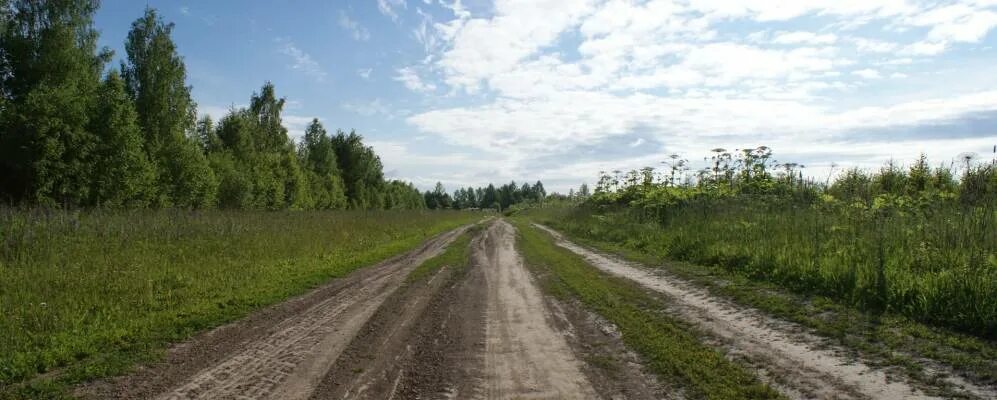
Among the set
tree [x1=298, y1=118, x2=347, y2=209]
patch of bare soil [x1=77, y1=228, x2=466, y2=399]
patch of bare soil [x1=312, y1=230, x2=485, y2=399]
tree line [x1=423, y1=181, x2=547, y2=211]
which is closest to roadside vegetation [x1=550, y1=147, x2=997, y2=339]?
patch of bare soil [x1=312, y1=230, x2=485, y2=399]

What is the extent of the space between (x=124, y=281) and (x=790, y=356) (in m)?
10.3

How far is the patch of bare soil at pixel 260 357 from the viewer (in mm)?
4570

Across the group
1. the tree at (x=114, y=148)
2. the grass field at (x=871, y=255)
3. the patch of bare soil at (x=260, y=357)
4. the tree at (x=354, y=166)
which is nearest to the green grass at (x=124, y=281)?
the patch of bare soil at (x=260, y=357)

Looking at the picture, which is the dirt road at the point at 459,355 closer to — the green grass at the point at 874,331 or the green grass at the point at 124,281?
the green grass at the point at 874,331

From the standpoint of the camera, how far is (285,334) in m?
6.53

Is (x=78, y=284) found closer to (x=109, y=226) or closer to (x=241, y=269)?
(x=241, y=269)

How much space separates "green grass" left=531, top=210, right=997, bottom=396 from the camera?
187 inches

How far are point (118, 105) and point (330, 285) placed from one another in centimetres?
1299

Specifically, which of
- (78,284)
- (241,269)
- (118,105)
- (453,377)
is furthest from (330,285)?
(118,105)

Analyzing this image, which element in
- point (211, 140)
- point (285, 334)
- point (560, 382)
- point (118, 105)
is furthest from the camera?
point (211, 140)

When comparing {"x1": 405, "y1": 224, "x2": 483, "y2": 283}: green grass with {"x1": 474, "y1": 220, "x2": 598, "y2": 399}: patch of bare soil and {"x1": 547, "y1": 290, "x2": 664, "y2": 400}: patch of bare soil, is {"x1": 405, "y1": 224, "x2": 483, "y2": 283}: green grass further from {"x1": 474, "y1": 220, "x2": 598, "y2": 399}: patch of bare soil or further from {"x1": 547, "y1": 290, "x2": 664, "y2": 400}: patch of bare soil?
{"x1": 547, "y1": 290, "x2": 664, "y2": 400}: patch of bare soil

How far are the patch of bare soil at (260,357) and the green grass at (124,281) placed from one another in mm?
366

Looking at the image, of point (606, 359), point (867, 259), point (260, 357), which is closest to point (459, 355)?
point (606, 359)

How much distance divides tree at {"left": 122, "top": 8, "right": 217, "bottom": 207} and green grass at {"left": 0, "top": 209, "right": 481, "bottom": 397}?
7999 mm
